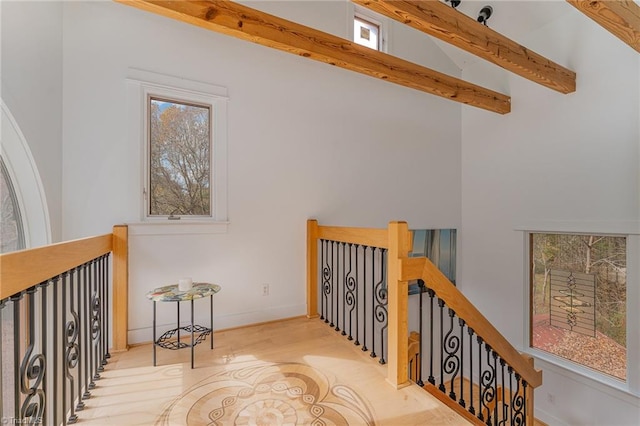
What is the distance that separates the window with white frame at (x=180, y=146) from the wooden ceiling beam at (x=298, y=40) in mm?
781

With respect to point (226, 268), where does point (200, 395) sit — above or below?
below

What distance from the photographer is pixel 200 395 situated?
183cm

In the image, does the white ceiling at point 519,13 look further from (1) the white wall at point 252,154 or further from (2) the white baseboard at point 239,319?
(2) the white baseboard at point 239,319

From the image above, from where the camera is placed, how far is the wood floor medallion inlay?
1.64m

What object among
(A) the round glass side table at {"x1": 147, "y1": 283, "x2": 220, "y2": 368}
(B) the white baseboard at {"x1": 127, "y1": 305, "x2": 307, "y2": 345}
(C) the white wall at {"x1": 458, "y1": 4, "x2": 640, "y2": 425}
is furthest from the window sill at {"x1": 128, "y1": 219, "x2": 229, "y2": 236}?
(C) the white wall at {"x1": 458, "y1": 4, "x2": 640, "y2": 425}

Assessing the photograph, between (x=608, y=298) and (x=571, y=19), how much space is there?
3.27 meters

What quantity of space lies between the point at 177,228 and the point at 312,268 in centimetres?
140

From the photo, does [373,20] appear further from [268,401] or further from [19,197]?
[268,401]

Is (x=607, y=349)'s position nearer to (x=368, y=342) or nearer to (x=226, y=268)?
(x=368, y=342)

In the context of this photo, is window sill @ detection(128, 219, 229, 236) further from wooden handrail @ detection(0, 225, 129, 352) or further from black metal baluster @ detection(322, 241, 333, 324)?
black metal baluster @ detection(322, 241, 333, 324)

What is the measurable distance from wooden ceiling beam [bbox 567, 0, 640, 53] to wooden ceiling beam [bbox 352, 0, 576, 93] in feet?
2.18

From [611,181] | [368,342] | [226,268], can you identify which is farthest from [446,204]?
[226,268]

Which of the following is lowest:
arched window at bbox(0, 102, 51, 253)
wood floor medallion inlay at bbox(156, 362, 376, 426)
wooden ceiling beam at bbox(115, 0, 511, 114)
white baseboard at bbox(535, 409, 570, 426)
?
white baseboard at bbox(535, 409, 570, 426)

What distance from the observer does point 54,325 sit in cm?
133
